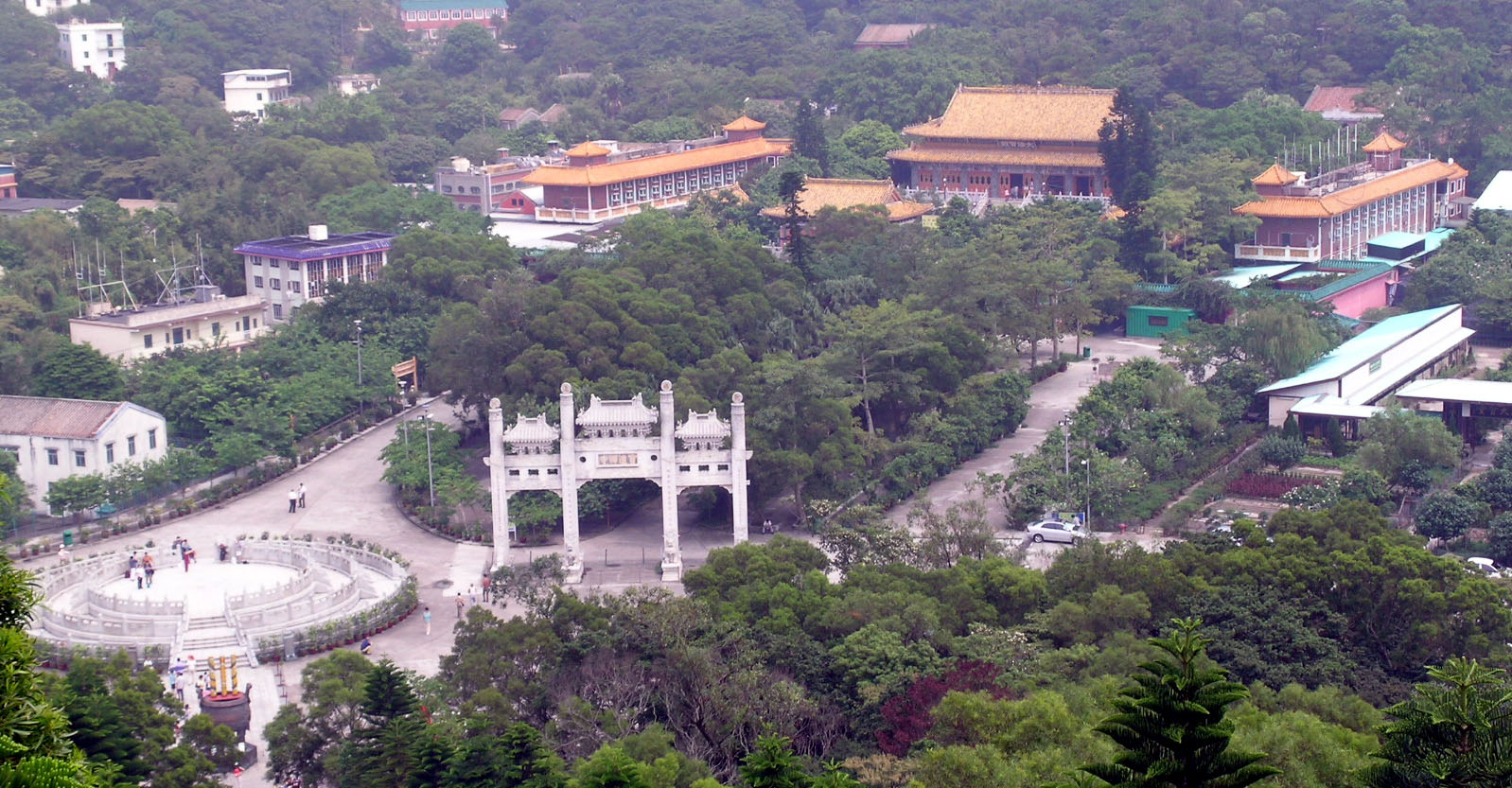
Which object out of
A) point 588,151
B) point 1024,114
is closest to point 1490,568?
point 1024,114

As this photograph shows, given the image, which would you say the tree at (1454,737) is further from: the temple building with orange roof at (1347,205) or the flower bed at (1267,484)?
the temple building with orange roof at (1347,205)

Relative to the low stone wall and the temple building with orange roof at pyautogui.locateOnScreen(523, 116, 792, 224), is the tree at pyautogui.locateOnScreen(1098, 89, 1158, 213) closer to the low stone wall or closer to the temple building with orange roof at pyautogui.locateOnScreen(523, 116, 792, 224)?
the temple building with orange roof at pyautogui.locateOnScreen(523, 116, 792, 224)

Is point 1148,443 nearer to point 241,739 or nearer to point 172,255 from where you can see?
point 241,739

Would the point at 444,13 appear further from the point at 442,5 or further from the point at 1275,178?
the point at 1275,178

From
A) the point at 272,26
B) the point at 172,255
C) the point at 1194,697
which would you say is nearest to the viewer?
the point at 1194,697

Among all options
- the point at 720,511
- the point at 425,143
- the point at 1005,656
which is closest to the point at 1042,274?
the point at 720,511

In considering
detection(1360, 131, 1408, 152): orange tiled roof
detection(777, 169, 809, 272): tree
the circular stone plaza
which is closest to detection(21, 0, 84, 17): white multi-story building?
detection(777, 169, 809, 272): tree
